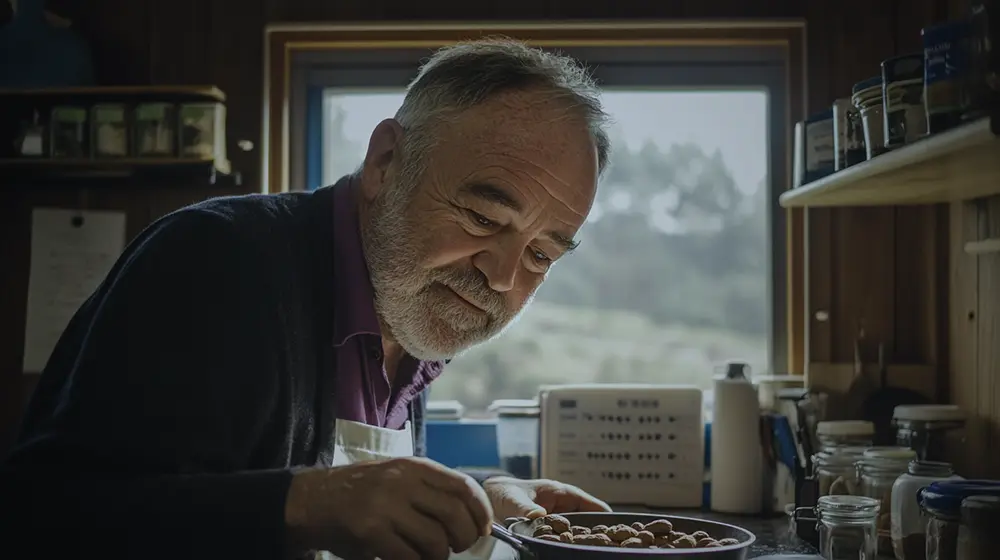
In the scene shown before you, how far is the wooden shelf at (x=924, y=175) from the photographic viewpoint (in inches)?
48.6

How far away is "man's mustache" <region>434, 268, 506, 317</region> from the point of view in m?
1.47

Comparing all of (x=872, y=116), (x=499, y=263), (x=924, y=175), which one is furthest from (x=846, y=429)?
(x=499, y=263)

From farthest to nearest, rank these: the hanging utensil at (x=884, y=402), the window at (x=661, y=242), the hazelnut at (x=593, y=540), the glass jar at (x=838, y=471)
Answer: the window at (x=661, y=242) → the hanging utensil at (x=884, y=402) → the glass jar at (x=838, y=471) → the hazelnut at (x=593, y=540)

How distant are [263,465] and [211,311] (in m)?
0.23

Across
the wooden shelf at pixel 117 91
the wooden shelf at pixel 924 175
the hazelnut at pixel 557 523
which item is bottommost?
the hazelnut at pixel 557 523

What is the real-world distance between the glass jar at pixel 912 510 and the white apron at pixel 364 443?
795mm

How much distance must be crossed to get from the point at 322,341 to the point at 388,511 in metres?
0.41

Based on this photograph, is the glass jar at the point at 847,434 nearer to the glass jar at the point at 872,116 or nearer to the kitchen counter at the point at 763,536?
the kitchen counter at the point at 763,536

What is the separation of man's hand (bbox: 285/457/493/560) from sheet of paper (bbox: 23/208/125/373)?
1608mm

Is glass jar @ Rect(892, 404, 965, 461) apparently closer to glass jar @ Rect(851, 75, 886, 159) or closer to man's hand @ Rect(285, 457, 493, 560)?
glass jar @ Rect(851, 75, 886, 159)

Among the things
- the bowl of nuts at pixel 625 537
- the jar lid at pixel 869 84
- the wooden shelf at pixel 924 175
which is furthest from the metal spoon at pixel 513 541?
the jar lid at pixel 869 84

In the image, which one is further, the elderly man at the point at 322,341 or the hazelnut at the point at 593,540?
the hazelnut at the point at 593,540

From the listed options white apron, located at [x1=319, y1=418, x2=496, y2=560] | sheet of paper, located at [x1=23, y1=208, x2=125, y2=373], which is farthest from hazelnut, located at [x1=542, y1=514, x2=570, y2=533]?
sheet of paper, located at [x1=23, y1=208, x2=125, y2=373]

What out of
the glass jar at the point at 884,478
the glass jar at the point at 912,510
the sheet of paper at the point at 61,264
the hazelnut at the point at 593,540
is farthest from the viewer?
the sheet of paper at the point at 61,264
